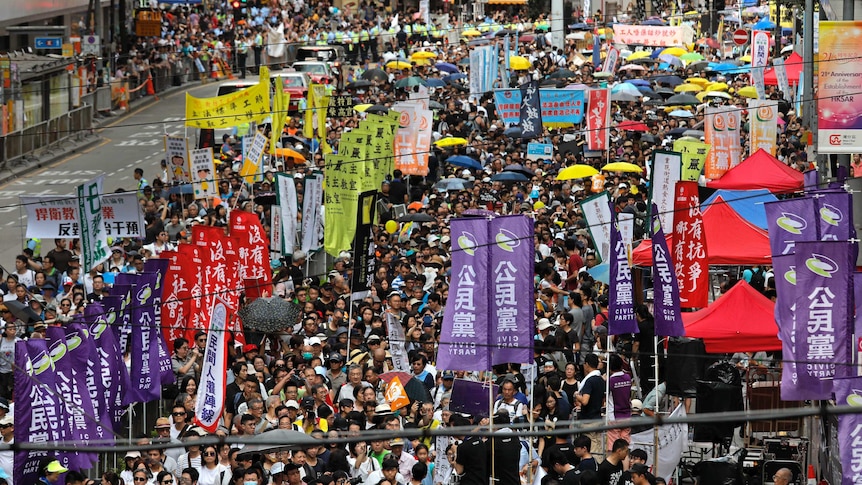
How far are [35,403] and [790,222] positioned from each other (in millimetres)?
7066

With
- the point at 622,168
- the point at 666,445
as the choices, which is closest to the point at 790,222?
the point at 666,445

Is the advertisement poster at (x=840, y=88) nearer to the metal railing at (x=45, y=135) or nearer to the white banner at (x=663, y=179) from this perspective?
the white banner at (x=663, y=179)

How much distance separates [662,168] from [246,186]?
9.02 m

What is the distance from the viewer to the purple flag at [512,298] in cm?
1336

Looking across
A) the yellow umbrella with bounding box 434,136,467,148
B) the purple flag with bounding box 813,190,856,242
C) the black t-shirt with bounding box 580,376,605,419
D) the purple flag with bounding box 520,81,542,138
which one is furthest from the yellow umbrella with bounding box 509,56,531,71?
the black t-shirt with bounding box 580,376,605,419

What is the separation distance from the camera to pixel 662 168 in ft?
66.5

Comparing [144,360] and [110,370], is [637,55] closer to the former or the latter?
[144,360]

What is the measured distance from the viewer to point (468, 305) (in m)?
13.5

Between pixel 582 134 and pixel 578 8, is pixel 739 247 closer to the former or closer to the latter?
pixel 582 134

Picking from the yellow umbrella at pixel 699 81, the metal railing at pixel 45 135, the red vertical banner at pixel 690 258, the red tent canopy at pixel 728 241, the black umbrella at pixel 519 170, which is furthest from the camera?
the yellow umbrella at pixel 699 81

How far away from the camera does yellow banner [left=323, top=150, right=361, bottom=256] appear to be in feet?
70.2

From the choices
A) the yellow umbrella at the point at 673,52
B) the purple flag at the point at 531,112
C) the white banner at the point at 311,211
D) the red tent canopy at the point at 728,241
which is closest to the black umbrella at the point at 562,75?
the yellow umbrella at the point at 673,52

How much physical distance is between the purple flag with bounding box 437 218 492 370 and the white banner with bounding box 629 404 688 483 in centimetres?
156

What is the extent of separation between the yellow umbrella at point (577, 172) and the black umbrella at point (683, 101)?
10467 millimetres
